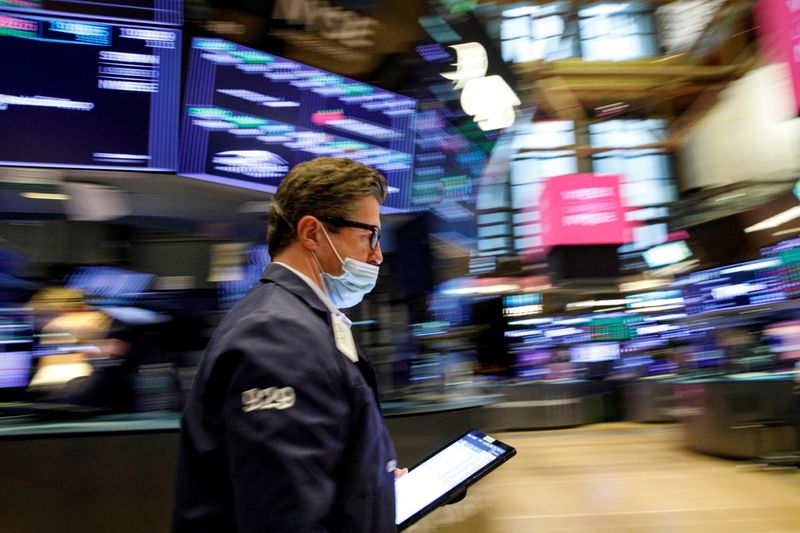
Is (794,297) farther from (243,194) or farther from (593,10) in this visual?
(593,10)

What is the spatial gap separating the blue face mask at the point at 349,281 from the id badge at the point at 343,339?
0.60ft

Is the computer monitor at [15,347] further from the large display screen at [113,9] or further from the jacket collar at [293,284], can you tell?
the jacket collar at [293,284]

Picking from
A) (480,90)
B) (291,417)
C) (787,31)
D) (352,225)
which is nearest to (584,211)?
(480,90)

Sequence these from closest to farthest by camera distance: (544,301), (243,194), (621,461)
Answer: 1. (243,194)
2. (621,461)
3. (544,301)

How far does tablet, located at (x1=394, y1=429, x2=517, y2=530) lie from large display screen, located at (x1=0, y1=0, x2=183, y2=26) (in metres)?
2.79

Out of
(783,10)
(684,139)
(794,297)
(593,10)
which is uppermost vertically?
(593,10)

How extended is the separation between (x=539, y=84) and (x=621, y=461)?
11.3 metres

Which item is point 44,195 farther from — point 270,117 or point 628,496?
point 628,496

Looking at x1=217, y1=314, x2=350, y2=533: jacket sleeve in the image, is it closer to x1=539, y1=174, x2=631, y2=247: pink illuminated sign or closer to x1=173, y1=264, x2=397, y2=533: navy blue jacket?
x1=173, y1=264, x2=397, y2=533: navy blue jacket

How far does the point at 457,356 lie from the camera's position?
4.38m

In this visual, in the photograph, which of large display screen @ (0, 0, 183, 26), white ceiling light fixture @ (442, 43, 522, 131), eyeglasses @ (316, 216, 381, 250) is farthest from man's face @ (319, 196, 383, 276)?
white ceiling light fixture @ (442, 43, 522, 131)

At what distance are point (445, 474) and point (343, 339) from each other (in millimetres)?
462

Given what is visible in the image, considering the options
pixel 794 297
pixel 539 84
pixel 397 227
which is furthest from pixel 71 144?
pixel 539 84

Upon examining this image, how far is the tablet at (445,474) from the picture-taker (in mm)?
1205
